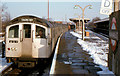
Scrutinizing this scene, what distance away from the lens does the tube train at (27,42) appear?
9164mm

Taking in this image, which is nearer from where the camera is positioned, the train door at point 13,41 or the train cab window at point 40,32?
the train door at point 13,41

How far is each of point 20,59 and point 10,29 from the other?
2.02m

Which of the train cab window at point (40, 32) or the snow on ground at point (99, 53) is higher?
the train cab window at point (40, 32)

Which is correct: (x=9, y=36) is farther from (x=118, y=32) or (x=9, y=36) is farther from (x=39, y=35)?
(x=118, y=32)

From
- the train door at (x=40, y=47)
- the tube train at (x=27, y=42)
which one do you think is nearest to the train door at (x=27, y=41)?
the tube train at (x=27, y=42)

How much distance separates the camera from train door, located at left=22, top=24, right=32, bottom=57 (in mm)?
9120

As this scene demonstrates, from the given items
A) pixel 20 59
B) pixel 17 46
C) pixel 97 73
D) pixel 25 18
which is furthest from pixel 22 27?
pixel 97 73

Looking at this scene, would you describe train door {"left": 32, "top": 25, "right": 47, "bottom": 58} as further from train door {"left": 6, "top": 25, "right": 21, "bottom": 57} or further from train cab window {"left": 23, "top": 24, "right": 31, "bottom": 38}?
train door {"left": 6, "top": 25, "right": 21, "bottom": 57}

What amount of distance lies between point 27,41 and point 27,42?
0.06 metres

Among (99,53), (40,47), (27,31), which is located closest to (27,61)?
(40,47)

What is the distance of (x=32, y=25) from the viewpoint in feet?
30.5

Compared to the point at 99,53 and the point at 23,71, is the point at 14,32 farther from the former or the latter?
the point at 99,53

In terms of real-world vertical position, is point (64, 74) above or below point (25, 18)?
below

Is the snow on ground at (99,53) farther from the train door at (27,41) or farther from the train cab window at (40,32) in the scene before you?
the train door at (27,41)
